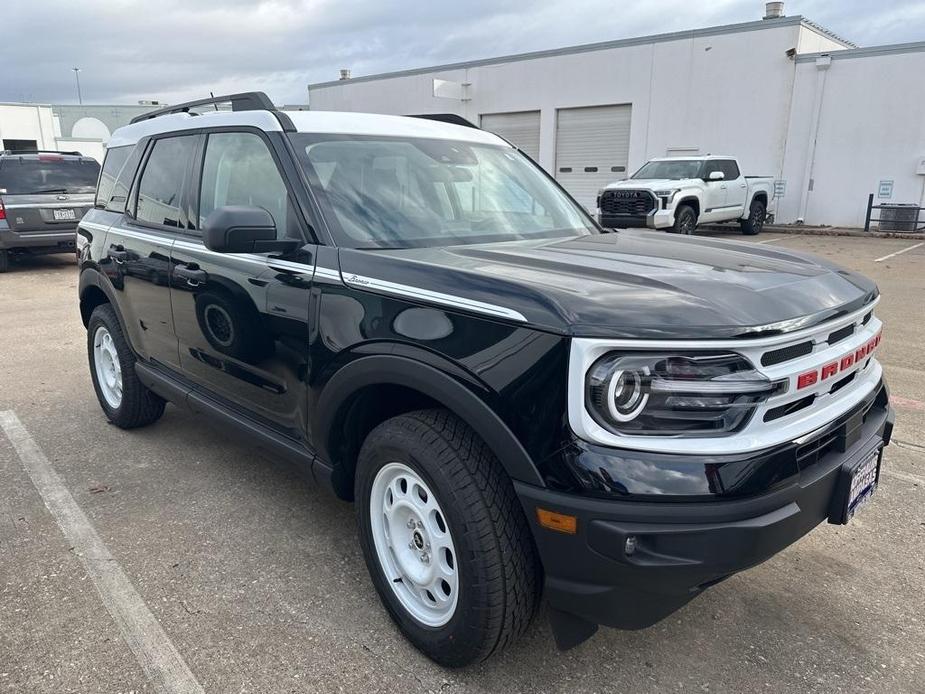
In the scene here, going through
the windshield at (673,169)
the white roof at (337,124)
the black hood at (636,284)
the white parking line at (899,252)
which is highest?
the white roof at (337,124)

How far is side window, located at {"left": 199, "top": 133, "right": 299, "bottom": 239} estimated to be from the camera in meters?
2.97

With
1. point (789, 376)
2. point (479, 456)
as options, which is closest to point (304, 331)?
point (479, 456)

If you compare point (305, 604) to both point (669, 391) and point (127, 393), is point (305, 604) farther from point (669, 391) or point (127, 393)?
point (127, 393)

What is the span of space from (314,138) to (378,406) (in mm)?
1229

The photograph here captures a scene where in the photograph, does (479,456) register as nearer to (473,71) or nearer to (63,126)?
(473,71)

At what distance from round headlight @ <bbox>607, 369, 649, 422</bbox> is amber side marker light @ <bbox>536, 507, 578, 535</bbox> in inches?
12.1

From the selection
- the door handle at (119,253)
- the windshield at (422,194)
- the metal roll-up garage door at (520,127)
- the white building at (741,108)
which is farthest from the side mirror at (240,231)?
the metal roll-up garage door at (520,127)

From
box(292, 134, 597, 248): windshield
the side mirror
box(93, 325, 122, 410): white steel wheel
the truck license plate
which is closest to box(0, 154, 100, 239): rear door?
box(93, 325, 122, 410): white steel wheel

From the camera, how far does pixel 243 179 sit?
326 centimetres

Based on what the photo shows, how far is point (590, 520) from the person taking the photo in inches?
73.9

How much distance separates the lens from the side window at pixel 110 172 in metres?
4.53

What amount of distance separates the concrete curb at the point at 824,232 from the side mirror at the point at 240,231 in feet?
59.2

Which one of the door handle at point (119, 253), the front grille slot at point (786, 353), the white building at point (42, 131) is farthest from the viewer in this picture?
the white building at point (42, 131)

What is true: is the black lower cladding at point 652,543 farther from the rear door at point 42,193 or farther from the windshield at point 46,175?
the rear door at point 42,193
